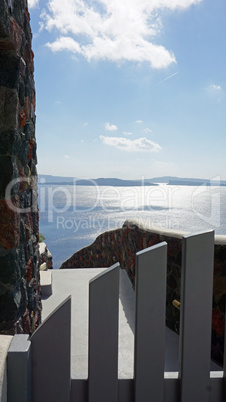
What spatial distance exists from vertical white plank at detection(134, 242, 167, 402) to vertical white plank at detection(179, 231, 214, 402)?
0.20ft

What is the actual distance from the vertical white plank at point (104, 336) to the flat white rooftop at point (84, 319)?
0.77m

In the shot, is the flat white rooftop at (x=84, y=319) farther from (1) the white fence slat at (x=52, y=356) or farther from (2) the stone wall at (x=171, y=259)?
(1) the white fence slat at (x=52, y=356)

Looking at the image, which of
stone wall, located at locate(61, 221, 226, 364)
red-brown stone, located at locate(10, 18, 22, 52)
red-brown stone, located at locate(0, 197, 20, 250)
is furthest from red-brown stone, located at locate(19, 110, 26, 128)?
stone wall, located at locate(61, 221, 226, 364)

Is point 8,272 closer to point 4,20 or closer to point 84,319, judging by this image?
point 4,20

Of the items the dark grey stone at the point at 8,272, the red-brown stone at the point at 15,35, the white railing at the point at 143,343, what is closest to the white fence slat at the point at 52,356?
the white railing at the point at 143,343

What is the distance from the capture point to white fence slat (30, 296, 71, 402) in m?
0.76

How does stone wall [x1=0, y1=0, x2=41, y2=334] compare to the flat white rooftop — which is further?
the flat white rooftop

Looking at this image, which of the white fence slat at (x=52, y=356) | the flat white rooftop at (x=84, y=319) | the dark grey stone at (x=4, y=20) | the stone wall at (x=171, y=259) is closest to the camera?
the white fence slat at (x=52, y=356)

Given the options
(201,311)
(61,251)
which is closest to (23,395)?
(201,311)

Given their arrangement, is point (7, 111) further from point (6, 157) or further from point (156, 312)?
point (156, 312)

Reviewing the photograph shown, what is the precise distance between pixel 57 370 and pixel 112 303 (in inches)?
8.8

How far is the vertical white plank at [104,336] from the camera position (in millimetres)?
763

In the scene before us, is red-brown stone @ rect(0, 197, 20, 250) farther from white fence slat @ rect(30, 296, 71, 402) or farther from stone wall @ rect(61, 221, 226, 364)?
stone wall @ rect(61, 221, 226, 364)

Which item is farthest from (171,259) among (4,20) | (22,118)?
(4,20)
